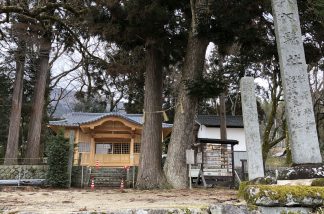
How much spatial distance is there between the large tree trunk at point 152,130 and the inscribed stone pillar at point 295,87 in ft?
22.1

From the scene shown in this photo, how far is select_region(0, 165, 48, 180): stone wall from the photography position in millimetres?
13930

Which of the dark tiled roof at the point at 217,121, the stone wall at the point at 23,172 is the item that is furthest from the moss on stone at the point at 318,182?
the dark tiled roof at the point at 217,121

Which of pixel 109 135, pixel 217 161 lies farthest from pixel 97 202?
pixel 109 135

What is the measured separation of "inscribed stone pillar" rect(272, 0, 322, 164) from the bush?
10.2m

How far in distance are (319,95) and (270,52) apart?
39.2 feet

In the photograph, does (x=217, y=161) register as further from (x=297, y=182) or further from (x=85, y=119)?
(x=297, y=182)

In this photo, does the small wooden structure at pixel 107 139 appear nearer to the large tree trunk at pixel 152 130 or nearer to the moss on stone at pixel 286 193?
the large tree trunk at pixel 152 130

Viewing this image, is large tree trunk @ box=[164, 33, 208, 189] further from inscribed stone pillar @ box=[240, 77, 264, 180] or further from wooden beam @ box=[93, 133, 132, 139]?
wooden beam @ box=[93, 133, 132, 139]

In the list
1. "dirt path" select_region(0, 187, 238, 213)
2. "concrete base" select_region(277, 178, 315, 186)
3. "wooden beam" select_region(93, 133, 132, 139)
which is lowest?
"dirt path" select_region(0, 187, 238, 213)

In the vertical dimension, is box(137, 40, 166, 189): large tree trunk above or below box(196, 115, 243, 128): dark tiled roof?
below

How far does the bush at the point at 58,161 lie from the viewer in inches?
476

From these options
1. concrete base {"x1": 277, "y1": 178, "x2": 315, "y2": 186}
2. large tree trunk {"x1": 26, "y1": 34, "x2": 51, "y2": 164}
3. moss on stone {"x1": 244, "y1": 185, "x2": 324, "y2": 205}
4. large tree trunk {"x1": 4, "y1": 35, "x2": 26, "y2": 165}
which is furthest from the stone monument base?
large tree trunk {"x1": 4, "y1": 35, "x2": 26, "y2": 165}

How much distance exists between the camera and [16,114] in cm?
Answer: 1812

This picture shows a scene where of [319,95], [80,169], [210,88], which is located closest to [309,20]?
[210,88]
